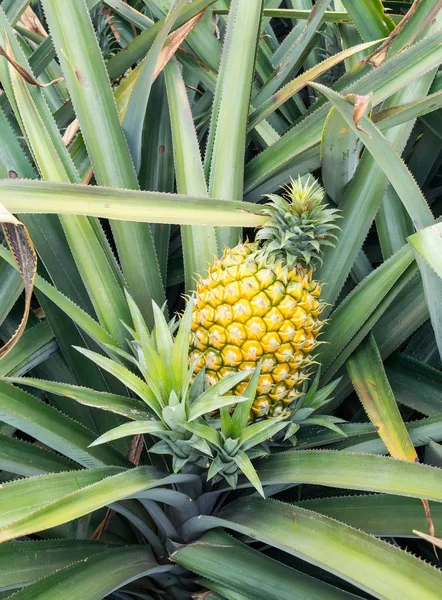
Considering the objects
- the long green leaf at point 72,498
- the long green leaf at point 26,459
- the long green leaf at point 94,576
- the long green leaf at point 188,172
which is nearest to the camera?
the long green leaf at point 72,498

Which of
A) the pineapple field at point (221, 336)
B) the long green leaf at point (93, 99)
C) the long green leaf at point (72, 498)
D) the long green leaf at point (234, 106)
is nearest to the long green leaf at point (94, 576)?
the pineapple field at point (221, 336)

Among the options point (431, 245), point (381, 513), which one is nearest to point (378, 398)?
Answer: point (381, 513)

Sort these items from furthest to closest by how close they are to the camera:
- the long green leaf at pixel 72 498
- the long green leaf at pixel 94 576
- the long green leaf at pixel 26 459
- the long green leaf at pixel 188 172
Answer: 1. the long green leaf at pixel 188 172
2. the long green leaf at pixel 26 459
3. the long green leaf at pixel 94 576
4. the long green leaf at pixel 72 498

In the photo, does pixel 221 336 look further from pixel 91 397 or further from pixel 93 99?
pixel 93 99

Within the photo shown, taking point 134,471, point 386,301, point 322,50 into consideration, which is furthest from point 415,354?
point 322,50

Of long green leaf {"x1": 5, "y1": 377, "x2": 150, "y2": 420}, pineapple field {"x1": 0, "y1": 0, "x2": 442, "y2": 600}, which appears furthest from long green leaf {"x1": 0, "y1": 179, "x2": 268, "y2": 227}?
long green leaf {"x1": 5, "y1": 377, "x2": 150, "y2": 420}

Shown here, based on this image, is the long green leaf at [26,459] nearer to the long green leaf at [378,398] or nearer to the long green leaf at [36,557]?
the long green leaf at [36,557]

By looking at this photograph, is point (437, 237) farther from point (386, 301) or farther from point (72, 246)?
point (72, 246)

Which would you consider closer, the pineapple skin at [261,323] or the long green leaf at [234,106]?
the pineapple skin at [261,323]

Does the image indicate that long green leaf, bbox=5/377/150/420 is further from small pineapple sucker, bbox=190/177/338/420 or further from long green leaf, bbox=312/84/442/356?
long green leaf, bbox=312/84/442/356
